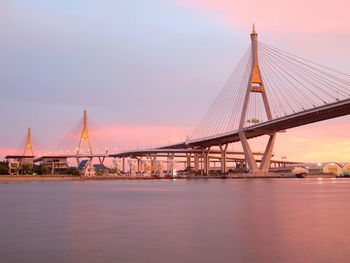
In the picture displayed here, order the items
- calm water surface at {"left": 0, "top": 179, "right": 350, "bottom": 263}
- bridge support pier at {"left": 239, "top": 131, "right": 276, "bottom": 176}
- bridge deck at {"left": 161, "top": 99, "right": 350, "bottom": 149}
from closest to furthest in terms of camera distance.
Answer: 1. calm water surface at {"left": 0, "top": 179, "right": 350, "bottom": 263}
2. bridge deck at {"left": 161, "top": 99, "right": 350, "bottom": 149}
3. bridge support pier at {"left": 239, "top": 131, "right": 276, "bottom": 176}

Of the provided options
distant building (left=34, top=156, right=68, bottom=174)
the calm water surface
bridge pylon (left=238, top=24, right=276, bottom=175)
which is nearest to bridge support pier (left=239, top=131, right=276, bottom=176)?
bridge pylon (left=238, top=24, right=276, bottom=175)

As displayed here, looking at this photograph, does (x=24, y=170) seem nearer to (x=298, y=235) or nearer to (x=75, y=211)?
(x=75, y=211)

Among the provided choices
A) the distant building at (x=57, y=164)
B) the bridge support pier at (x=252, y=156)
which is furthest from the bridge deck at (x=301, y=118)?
the distant building at (x=57, y=164)

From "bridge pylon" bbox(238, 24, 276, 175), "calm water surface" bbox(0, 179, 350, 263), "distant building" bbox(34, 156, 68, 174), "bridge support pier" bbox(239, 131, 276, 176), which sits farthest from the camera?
"distant building" bbox(34, 156, 68, 174)

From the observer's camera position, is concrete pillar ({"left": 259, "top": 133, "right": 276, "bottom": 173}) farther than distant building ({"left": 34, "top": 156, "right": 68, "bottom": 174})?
No

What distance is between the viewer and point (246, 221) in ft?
51.6

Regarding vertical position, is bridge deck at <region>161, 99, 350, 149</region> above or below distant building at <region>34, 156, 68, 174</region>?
above

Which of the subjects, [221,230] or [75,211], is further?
[75,211]

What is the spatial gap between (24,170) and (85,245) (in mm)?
90119

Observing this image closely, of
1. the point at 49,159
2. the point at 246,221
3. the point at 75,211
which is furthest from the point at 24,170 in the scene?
the point at 246,221

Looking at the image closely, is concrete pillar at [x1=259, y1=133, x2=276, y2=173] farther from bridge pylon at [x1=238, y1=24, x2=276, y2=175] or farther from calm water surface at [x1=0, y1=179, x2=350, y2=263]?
calm water surface at [x1=0, y1=179, x2=350, y2=263]

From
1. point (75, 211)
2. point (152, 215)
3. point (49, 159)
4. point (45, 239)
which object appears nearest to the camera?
point (45, 239)

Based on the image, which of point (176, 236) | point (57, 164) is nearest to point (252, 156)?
point (176, 236)

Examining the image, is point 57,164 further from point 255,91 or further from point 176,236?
point 176,236
